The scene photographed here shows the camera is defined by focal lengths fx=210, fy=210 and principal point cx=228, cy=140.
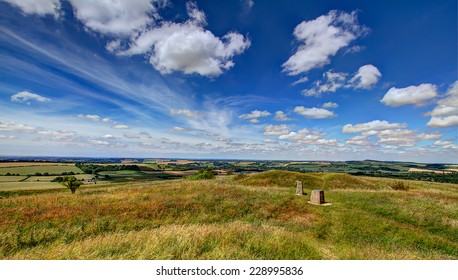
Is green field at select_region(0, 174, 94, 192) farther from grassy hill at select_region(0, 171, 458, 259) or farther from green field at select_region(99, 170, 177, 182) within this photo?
grassy hill at select_region(0, 171, 458, 259)

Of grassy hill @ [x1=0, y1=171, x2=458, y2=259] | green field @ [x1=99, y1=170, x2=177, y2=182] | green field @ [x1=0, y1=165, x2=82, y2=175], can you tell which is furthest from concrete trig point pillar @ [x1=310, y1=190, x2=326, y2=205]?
green field @ [x1=0, y1=165, x2=82, y2=175]

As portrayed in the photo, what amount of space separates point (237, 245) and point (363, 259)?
410 centimetres

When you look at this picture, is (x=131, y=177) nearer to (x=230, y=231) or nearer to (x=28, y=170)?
(x=28, y=170)

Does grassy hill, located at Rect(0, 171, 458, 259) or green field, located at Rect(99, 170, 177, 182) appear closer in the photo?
grassy hill, located at Rect(0, 171, 458, 259)

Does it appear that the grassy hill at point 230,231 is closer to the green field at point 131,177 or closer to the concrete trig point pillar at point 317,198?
the concrete trig point pillar at point 317,198

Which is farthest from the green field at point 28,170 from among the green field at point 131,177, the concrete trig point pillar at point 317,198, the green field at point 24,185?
the concrete trig point pillar at point 317,198

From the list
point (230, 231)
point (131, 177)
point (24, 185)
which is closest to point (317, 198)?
point (230, 231)

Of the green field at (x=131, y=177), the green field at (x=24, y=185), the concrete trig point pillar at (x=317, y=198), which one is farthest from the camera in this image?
the green field at (x=131, y=177)

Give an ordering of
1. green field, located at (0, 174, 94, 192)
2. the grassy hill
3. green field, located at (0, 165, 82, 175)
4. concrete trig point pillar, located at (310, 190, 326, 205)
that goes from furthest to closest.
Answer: green field, located at (0, 165, 82, 175)
green field, located at (0, 174, 94, 192)
concrete trig point pillar, located at (310, 190, 326, 205)
the grassy hill

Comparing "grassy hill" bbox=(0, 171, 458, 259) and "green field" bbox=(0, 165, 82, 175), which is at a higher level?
"grassy hill" bbox=(0, 171, 458, 259)

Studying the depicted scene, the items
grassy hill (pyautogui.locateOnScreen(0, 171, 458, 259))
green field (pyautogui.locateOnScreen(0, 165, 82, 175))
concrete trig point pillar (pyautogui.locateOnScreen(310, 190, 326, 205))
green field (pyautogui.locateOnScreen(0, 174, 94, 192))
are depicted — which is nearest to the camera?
grassy hill (pyautogui.locateOnScreen(0, 171, 458, 259))

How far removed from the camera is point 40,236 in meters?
8.32
